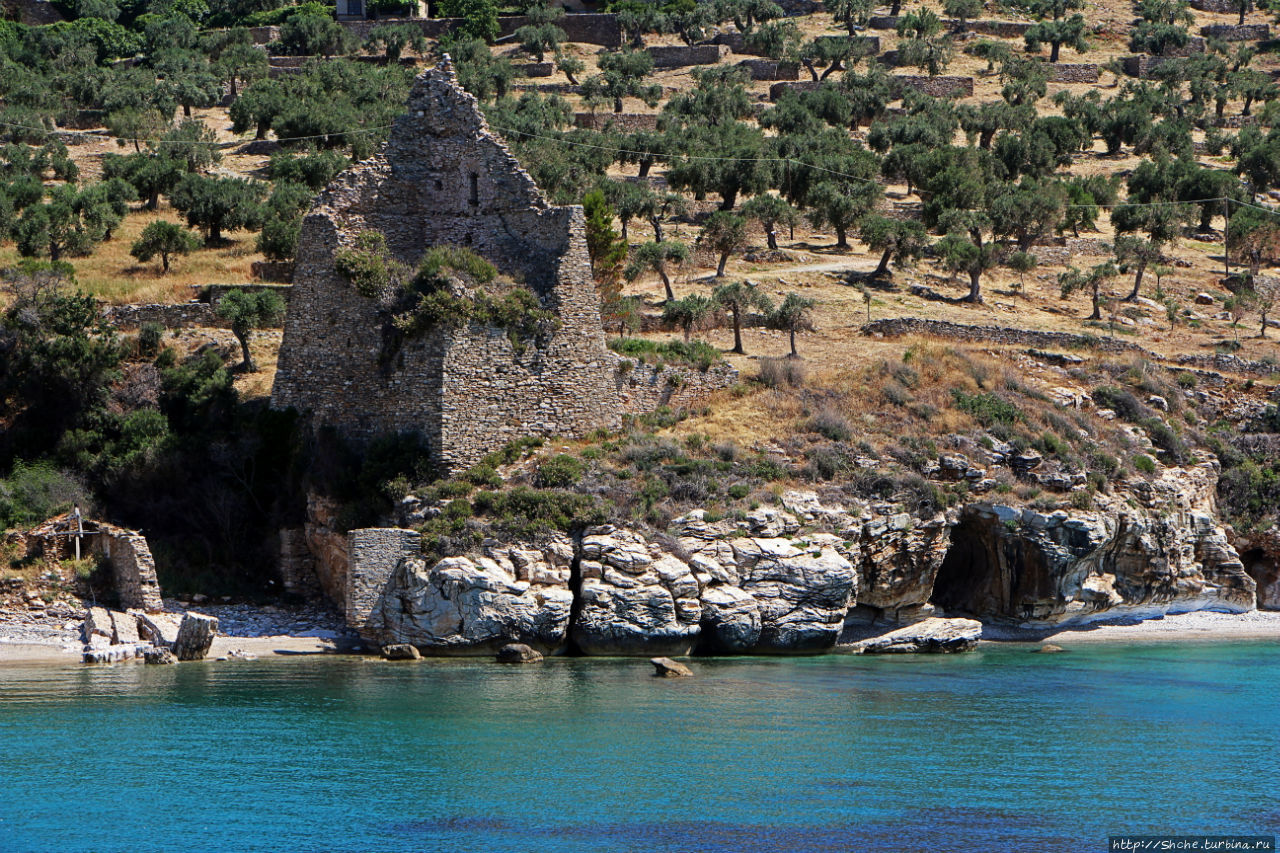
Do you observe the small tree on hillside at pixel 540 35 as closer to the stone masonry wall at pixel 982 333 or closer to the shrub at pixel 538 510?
the stone masonry wall at pixel 982 333

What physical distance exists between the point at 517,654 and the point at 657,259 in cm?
1900

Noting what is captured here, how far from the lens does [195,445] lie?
35312 mm

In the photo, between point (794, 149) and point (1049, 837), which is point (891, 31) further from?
point (1049, 837)

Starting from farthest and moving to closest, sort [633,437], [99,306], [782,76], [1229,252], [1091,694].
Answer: [782,76], [1229,252], [99,306], [633,437], [1091,694]

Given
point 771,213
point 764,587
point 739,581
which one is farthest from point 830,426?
point 771,213

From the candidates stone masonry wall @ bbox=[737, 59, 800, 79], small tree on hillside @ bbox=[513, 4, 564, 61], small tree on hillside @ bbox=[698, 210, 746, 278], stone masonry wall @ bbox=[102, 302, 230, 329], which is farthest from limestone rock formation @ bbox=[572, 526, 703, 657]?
small tree on hillside @ bbox=[513, 4, 564, 61]

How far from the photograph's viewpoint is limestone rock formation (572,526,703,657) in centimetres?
3062

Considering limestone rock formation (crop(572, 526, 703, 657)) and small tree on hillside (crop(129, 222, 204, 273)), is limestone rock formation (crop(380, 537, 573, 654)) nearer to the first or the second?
limestone rock formation (crop(572, 526, 703, 657))

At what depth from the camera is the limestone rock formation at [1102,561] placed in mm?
34875

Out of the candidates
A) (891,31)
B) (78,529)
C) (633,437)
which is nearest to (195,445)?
(78,529)

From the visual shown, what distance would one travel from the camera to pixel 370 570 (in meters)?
30.8

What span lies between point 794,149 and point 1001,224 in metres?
10.4

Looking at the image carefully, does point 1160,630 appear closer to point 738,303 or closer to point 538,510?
point 738,303

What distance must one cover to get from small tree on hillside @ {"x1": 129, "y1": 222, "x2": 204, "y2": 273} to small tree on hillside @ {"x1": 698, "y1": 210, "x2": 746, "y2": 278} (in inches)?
634
